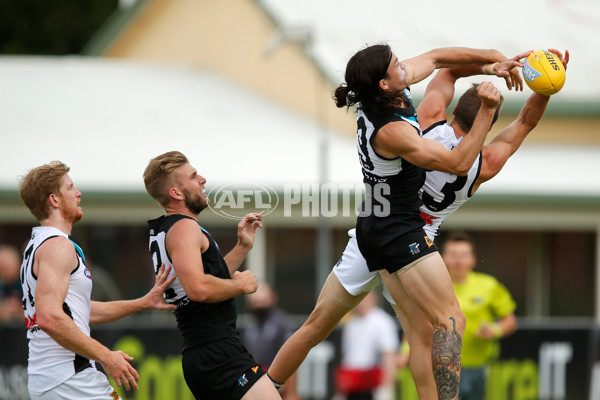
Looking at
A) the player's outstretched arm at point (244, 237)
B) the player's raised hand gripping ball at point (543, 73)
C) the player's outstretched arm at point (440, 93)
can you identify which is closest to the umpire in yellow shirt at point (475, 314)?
the player's outstretched arm at point (440, 93)

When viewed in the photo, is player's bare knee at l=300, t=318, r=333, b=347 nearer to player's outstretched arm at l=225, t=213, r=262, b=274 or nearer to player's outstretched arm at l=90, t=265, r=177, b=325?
player's outstretched arm at l=225, t=213, r=262, b=274

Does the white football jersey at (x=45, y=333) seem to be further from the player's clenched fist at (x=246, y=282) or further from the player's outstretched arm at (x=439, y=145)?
the player's outstretched arm at (x=439, y=145)

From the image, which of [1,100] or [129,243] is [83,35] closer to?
[1,100]

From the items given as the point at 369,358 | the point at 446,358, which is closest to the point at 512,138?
the point at 446,358

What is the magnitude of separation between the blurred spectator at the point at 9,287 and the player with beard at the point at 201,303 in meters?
5.50

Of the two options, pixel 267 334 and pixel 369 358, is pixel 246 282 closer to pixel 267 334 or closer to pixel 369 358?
pixel 267 334

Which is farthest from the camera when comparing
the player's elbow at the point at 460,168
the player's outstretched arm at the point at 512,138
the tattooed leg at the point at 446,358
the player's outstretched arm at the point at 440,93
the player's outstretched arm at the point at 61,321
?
the player's outstretched arm at the point at 440,93

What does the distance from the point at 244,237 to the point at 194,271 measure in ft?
2.06

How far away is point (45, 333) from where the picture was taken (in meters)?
5.38

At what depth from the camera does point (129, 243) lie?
53.8 feet

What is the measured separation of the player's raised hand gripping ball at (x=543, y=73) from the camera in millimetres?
5680

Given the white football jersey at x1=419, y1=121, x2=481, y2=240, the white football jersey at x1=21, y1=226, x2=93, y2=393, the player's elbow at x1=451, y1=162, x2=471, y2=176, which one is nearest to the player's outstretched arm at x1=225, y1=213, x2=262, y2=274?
the white football jersey at x1=21, y1=226, x2=93, y2=393

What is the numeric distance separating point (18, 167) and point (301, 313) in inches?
216

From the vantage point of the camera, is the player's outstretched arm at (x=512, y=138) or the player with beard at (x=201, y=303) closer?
the player with beard at (x=201, y=303)
